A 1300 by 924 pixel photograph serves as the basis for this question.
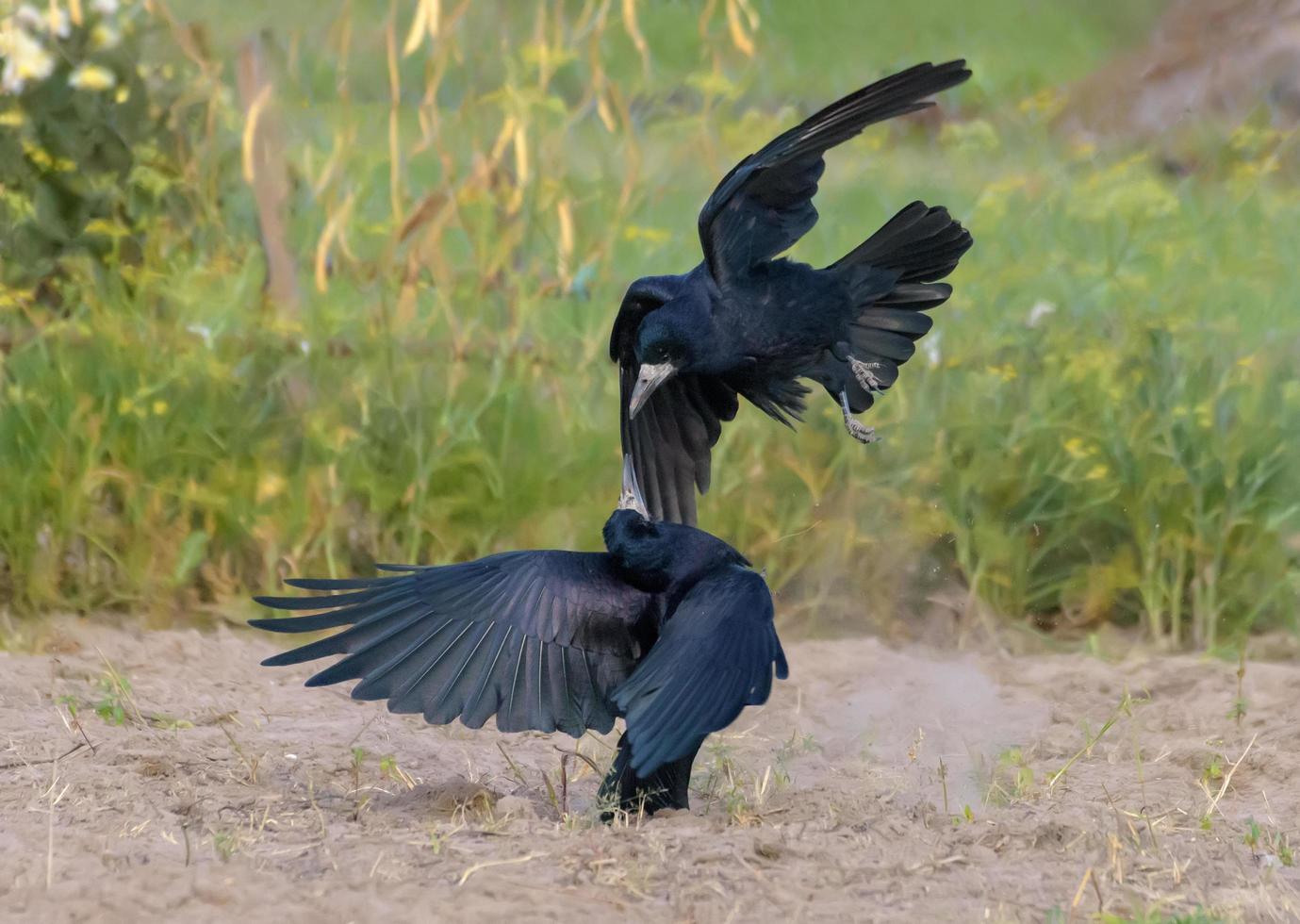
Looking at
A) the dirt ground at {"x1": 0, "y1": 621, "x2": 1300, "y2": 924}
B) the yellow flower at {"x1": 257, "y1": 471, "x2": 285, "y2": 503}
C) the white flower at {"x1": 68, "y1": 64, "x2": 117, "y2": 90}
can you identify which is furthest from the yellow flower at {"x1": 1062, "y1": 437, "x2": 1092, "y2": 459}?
the white flower at {"x1": 68, "y1": 64, "x2": 117, "y2": 90}

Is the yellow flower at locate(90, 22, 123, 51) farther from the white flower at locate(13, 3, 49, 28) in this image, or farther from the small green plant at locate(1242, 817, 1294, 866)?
the small green plant at locate(1242, 817, 1294, 866)

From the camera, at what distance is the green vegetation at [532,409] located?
14.8 feet

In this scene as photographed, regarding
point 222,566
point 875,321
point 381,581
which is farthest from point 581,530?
point 381,581

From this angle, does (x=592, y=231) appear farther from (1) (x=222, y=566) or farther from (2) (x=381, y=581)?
(2) (x=381, y=581)

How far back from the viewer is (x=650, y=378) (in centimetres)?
332

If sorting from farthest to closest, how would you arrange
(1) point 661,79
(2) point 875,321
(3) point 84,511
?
1. (1) point 661,79
2. (3) point 84,511
3. (2) point 875,321

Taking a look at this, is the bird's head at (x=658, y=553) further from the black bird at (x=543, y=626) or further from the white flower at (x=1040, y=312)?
the white flower at (x=1040, y=312)

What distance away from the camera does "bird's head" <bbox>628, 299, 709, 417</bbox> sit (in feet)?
10.8

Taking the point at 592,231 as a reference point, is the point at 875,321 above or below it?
below

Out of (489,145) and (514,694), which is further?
(489,145)

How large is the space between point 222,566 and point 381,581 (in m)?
1.68

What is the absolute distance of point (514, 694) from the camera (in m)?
2.86

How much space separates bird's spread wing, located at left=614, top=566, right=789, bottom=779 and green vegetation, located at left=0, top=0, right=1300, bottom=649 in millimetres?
1822

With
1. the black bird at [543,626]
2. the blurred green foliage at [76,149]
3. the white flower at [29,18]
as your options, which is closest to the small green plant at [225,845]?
the black bird at [543,626]
